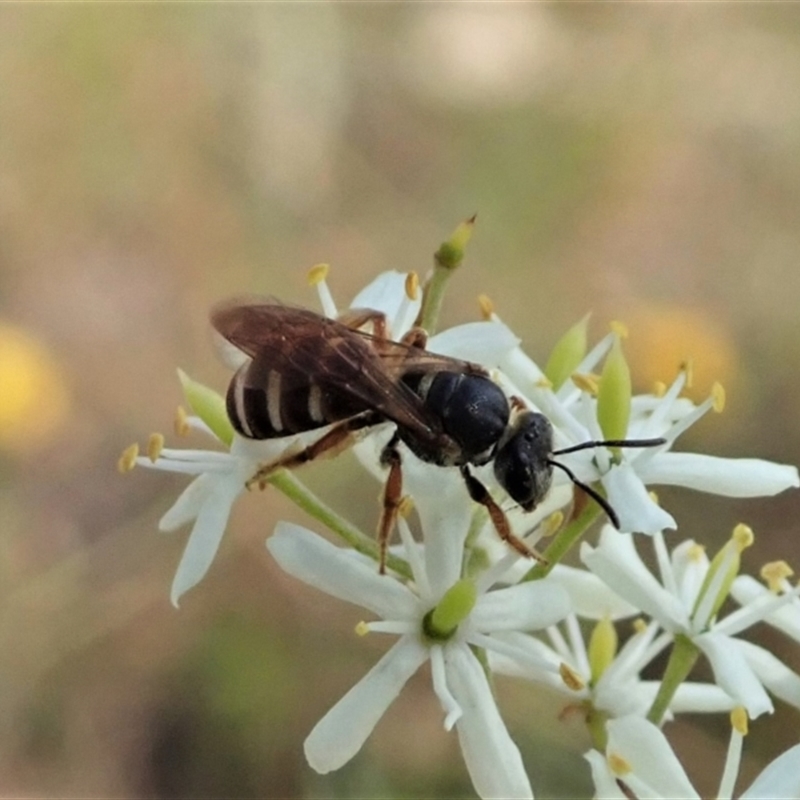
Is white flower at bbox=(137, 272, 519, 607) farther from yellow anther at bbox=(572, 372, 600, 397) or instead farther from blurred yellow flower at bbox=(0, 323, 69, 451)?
blurred yellow flower at bbox=(0, 323, 69, 451)

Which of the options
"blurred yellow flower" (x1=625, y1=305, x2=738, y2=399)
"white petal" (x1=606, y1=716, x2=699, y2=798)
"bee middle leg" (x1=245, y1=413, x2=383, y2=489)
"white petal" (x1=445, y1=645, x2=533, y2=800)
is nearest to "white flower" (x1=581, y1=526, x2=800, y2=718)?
"white petal" (x1=606, y1=716, x2=699, y2=798)

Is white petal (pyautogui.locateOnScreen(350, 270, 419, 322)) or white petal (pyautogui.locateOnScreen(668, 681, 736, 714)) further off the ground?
white petal (pyautogui.locateOnScreen(350, 270, 419, 322))

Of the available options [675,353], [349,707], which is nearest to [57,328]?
[675,353]

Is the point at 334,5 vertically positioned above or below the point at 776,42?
above

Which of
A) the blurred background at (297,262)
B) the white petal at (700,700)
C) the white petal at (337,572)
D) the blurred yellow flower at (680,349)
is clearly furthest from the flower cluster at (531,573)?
the blurred yellow flower at (680,349)

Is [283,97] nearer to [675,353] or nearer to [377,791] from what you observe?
[675,353]

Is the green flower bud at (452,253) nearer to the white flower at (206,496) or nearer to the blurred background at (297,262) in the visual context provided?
the white flower at (206,496)

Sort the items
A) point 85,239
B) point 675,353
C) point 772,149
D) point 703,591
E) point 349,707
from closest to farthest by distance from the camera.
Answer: point 349,707 → point 703,591 → point 675,353 → point 85,239 → point 772,149
